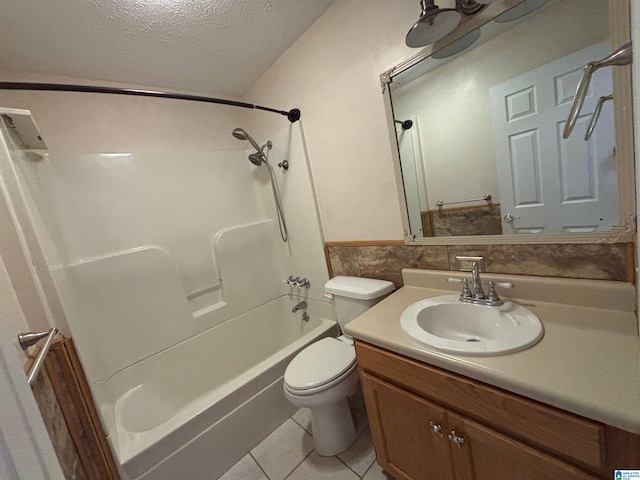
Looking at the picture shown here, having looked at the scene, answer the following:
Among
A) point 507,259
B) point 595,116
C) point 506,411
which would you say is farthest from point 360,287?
point 595,116

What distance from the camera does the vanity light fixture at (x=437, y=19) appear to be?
888mm

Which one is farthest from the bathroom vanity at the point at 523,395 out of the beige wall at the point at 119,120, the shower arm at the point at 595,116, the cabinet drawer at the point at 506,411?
the beige wall at the point at 119,120

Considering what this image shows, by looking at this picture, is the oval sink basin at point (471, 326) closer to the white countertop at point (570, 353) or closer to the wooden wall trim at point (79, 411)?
the white countertop at point (570, 353)

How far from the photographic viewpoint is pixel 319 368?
124 centimetres

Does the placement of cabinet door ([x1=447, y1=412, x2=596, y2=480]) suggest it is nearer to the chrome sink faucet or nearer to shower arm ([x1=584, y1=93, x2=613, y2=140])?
the chrome sink faucet

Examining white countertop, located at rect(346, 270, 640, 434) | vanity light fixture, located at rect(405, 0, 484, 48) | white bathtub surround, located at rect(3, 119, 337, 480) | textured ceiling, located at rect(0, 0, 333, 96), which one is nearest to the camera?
white countertop, located at rect(346, 270, 640, 434)

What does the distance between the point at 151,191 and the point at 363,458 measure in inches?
81.4

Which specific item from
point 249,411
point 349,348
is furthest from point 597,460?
point 249,411

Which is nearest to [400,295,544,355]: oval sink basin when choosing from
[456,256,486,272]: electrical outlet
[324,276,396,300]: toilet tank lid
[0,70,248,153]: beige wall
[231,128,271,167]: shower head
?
[456,256,486,272]: electrical outlet

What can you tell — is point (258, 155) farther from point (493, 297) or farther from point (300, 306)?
point (493, 297)

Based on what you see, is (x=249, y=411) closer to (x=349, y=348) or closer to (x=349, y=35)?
(x=349, y=348)

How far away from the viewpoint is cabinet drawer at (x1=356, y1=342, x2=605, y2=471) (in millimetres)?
543

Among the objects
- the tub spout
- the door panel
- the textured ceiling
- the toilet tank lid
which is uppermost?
the textured ceiling

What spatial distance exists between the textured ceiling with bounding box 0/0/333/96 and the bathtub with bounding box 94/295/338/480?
178cm
